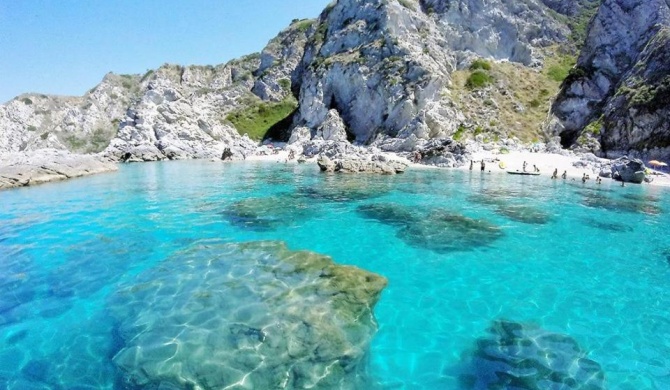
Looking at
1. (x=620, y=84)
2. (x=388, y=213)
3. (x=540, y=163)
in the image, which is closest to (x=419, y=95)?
(x=540, y=163)

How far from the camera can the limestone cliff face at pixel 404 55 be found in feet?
217

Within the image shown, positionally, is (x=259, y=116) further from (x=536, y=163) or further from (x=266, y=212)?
(x=266, y=212)

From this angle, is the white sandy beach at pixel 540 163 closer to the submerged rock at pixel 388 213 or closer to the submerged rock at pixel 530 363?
the submerged rock at pixel 388 213

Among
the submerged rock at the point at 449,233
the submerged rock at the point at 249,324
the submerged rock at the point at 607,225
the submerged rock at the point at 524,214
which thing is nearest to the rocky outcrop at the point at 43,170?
the submerged rock at the point at 249,324

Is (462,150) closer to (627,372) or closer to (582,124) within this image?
(582,124)

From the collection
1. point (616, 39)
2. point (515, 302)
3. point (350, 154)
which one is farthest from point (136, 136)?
point (616, 39)

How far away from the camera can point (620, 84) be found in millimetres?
60094

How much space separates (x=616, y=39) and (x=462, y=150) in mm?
45605

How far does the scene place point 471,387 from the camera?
6.25 m

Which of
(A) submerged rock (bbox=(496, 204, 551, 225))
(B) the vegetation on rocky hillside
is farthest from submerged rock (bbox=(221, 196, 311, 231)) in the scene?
(B) the vegetation on rocky hillside

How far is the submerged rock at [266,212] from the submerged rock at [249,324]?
6.26 metres

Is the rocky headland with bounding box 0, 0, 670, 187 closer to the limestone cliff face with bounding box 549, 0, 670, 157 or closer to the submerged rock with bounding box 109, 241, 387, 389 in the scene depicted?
the limestone cliff face with bounding box 549, 0, 670, 157

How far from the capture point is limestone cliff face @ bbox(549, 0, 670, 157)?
160 feet

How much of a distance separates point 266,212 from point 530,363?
15100mm
